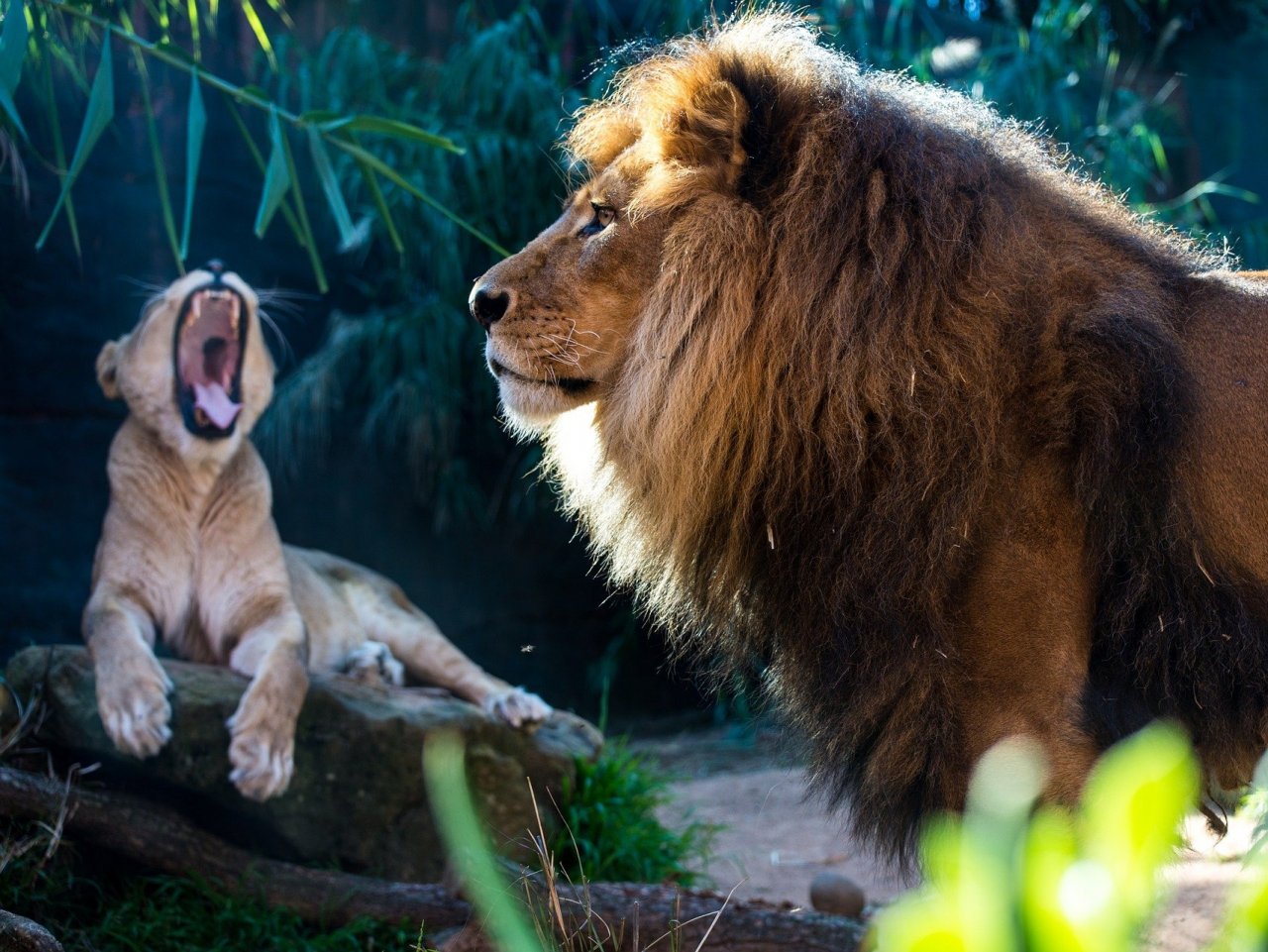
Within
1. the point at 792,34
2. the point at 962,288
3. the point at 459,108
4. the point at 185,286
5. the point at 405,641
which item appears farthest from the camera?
the point at 459,108

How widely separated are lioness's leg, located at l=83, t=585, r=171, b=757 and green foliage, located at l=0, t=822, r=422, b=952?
0.35 metres

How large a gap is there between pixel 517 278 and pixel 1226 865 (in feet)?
10.0

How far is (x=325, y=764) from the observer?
3658mm

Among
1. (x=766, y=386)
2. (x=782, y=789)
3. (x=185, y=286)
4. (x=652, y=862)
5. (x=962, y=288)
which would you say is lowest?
(x=782, y=789)

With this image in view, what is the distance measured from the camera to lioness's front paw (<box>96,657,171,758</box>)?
3.21 meters

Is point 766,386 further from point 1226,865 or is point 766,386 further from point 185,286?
point 1226,865

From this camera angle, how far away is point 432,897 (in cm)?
322

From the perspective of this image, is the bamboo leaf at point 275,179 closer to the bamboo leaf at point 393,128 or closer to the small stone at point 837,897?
the bamboo leaf at point 393,128

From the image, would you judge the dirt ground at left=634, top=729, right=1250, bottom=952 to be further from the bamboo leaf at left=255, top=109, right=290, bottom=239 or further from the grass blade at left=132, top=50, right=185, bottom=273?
the grass blade at left=132, top=50, right=185, bottom=273

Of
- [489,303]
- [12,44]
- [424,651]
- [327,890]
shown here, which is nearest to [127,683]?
[327,890]

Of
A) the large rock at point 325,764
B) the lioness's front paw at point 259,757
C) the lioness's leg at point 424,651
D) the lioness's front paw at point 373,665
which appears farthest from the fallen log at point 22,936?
the lioness's leg at point 424,651

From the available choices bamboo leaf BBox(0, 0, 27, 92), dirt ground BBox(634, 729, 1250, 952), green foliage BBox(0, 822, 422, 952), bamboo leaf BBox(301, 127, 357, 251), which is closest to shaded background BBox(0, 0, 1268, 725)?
dirt ground BBox(634, 729, 1250, 952)

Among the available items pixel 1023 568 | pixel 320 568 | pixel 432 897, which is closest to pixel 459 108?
pixel 320 568

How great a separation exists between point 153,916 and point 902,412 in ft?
7.66
